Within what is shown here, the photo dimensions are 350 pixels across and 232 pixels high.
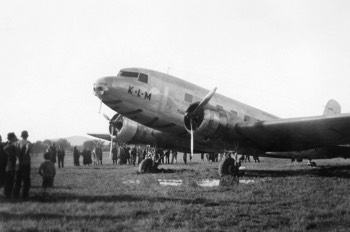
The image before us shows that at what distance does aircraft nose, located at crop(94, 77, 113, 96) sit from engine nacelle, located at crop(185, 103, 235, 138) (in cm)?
298

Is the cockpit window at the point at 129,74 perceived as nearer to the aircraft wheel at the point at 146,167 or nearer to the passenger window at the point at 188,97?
the passenger window at the point at 188,97

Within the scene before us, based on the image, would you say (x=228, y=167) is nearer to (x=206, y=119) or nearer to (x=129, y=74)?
(x=206, y=119)

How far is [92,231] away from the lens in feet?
15.5

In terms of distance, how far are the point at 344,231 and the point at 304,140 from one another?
8.79 m

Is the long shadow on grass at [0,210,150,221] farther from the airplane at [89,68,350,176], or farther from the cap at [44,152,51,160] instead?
the airplane at [89,68,350,176]

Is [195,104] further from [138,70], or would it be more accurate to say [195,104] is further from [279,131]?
[279,131]

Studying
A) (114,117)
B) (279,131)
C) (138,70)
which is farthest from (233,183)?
(114,117)

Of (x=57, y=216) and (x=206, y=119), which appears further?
(x=206, y=119)

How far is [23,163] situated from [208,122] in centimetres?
627

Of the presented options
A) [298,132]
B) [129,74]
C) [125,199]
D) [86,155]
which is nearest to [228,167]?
[298,132]

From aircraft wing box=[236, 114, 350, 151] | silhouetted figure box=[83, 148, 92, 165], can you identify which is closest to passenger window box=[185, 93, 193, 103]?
aircraft wing box=[236, 114, 350, 151]

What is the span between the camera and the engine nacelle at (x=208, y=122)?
Answer: 11617 millimetres

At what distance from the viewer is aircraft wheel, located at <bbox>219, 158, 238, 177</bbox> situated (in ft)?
40.2

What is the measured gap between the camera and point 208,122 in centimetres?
1159
